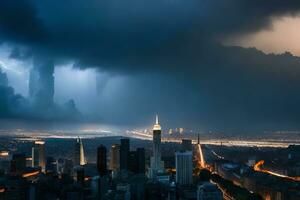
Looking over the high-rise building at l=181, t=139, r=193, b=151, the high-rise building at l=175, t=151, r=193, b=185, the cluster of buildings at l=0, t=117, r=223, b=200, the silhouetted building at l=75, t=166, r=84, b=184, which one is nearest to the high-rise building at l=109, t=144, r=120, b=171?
the cluster of buildings at l=0, t=117, r=223, b=200

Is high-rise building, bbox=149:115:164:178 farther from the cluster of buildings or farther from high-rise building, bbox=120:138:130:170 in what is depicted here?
high-rise building, bbox=120:138:130:170

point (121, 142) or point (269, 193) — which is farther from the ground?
point (121, 142)

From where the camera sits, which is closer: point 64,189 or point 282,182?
point 64,189

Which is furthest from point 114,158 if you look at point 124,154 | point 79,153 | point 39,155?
point 39,155

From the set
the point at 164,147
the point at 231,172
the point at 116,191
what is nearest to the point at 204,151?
the point at 164,147

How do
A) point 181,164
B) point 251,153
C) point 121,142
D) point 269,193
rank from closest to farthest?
point 269,193 → point 181,164 → point 121,142 → point 251,153

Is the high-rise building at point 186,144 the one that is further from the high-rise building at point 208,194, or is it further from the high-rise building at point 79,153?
the high-rise building at point 208,194

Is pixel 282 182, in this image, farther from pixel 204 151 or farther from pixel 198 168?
pixel 204 151
